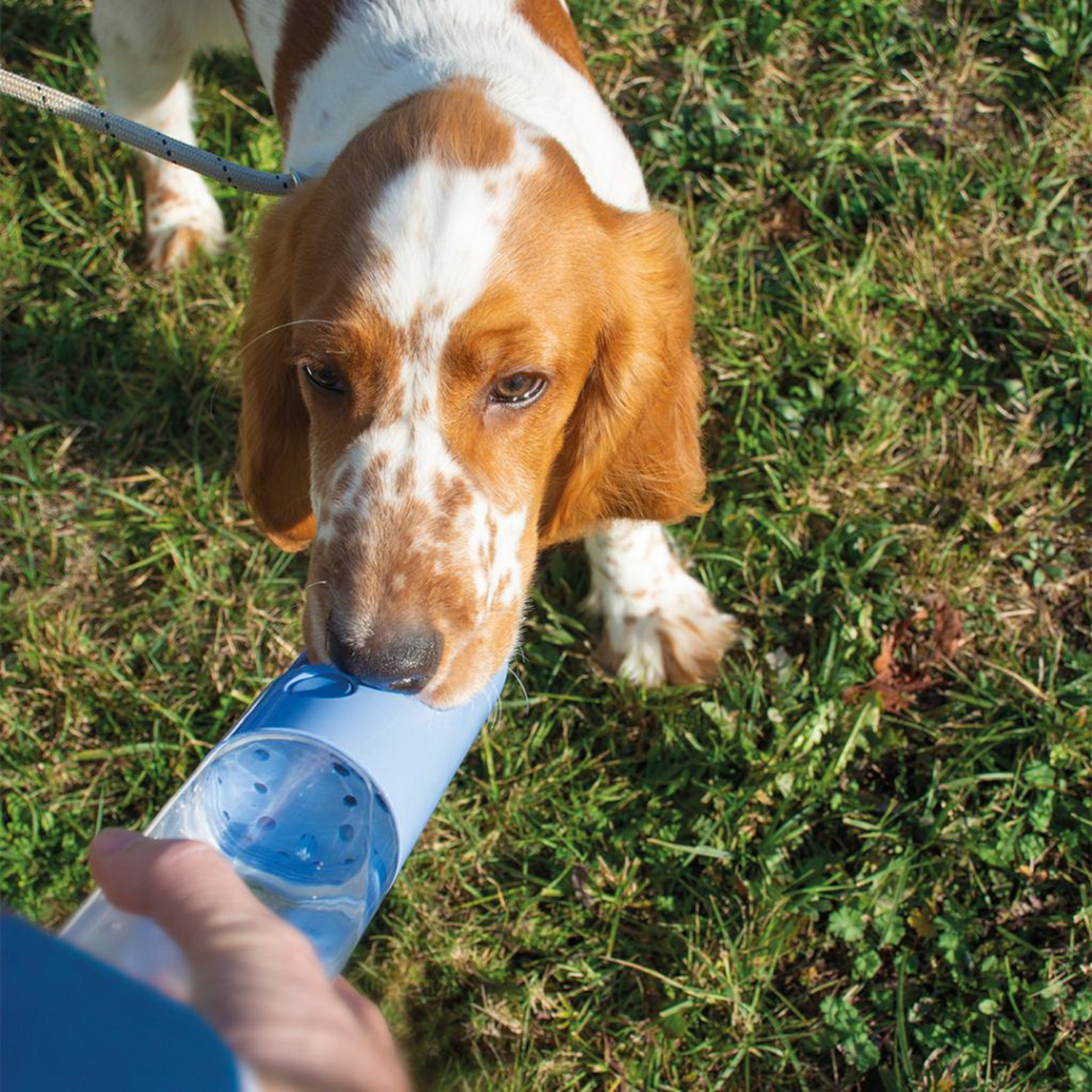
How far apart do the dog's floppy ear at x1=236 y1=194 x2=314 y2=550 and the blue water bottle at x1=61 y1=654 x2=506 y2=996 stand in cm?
69

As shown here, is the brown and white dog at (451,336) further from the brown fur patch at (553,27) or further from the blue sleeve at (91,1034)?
the blue sleeve at (91,1034)

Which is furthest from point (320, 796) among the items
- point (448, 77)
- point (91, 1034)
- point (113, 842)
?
point (448, 77)

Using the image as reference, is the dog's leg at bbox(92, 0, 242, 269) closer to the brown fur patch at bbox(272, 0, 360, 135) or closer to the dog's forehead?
the brown fur patch at bbox(272, 0, 360, 135)

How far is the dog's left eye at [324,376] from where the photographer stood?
2.17m

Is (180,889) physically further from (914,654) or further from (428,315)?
(914,654)

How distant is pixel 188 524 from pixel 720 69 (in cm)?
238

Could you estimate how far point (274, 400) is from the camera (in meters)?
2.59

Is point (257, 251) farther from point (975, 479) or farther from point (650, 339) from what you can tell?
point (975, 479)

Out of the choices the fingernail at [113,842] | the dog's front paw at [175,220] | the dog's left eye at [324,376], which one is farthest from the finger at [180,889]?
the dog's front paw at [175,220]

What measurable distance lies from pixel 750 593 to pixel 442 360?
1575 mm

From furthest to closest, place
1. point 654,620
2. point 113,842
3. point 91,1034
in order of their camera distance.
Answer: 1. point 654,620
2. point 113,842
3. point 91,1034

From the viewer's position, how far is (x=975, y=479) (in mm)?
3416

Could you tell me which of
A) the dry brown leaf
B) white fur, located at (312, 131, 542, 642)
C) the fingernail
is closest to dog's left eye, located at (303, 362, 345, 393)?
white fur, located at (312, 131, 542, 642)

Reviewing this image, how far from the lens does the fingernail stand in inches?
53.2
